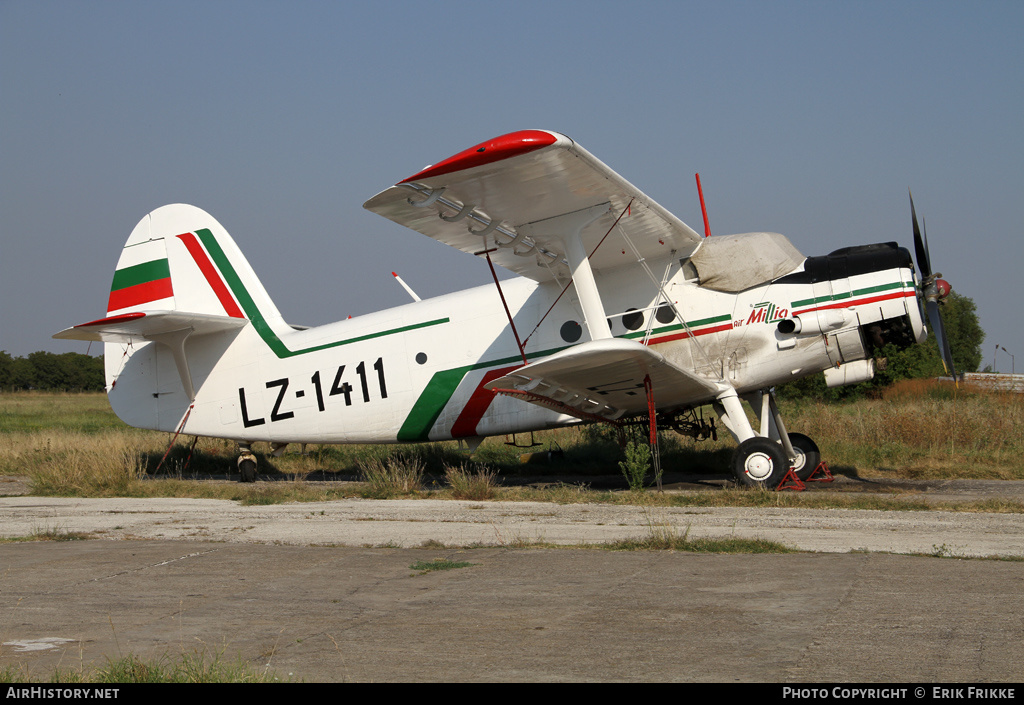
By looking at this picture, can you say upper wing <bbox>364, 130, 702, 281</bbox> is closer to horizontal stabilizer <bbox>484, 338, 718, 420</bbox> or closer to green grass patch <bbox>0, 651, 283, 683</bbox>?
horizontal stabilizer <bbox>484, 338, 718, 420</bbox>

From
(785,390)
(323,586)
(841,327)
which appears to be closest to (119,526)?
(323,586)

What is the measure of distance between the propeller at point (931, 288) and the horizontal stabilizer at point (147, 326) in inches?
423

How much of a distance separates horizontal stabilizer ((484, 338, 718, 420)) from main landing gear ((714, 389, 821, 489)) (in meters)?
0.47

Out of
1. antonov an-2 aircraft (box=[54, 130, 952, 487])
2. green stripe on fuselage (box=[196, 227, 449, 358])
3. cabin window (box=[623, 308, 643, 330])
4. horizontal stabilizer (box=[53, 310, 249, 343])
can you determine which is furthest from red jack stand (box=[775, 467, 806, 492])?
horizontal stabilizer (box=[53, 310, 249, 343])

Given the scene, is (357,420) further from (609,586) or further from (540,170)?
(609,586)

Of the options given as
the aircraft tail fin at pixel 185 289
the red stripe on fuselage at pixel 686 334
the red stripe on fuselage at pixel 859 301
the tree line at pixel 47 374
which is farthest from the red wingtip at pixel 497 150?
the tree line at pixel 47 374

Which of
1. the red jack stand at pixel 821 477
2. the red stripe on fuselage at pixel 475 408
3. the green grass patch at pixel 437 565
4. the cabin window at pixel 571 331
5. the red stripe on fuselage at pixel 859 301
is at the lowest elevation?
the red jack stand at pixel 821 477

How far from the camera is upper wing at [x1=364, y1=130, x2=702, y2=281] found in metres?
8.21

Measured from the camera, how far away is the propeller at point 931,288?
446 inches

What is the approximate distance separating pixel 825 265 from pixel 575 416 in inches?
158

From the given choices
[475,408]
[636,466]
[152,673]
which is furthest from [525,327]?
[152,673]

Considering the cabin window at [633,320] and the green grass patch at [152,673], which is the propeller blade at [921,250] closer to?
the cabin window at [633,320]

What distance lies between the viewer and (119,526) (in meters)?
8.68

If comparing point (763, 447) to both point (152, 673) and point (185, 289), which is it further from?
point (185, 289)
